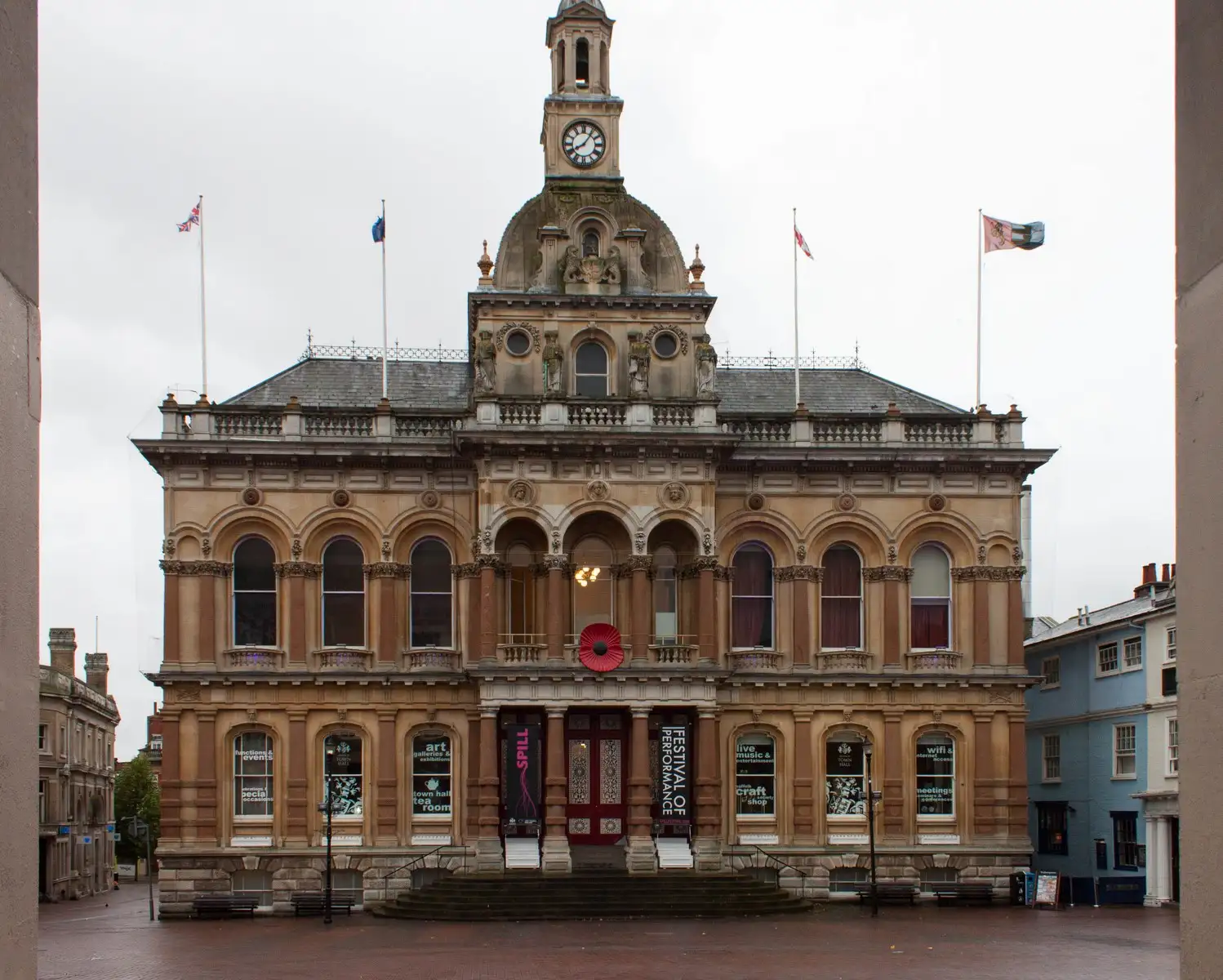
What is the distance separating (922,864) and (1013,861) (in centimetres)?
244

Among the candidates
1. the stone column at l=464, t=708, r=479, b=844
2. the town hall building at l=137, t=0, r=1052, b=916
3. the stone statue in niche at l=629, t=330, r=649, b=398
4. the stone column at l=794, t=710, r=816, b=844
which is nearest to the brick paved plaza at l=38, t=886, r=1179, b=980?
the stone column at l=794, t=710, r=816, b=844

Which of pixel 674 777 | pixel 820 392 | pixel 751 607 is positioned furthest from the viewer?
pixel 820 392

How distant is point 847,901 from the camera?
141 ft

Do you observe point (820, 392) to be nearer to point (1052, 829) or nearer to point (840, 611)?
point (840, 611)

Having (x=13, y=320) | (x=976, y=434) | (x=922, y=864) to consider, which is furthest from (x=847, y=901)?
(x=13, y=320)

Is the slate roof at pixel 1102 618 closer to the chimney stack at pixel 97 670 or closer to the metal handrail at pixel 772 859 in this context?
the metal handrail at pixel 772 859

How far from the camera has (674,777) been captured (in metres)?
42.6

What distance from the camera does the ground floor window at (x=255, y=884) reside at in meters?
42.4

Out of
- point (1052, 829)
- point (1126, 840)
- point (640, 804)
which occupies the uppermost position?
point (640, 804)

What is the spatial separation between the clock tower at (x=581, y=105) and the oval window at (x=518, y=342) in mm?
5022

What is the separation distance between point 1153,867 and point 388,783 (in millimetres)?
20728

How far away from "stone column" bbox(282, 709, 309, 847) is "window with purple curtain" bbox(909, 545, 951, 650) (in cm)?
1686

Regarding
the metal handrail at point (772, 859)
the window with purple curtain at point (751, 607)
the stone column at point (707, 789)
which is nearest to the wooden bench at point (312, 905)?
the stone column at point (707, 789)

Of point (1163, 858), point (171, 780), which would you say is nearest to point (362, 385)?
point (171, 780)
